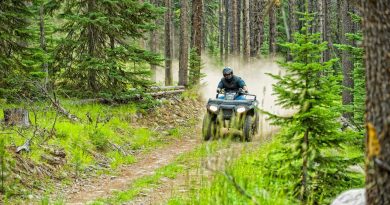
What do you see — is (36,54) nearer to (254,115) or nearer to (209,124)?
(209,124)

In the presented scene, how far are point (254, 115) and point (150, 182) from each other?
492 centimetres

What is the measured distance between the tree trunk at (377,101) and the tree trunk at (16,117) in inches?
327

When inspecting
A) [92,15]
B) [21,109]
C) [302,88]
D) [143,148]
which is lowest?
[143,148]

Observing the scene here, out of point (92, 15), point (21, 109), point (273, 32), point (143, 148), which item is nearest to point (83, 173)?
point (21, 109)

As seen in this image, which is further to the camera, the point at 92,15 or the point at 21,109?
the point at 92,15

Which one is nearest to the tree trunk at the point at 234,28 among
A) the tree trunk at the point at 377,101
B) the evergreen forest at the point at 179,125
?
the evergreen forest at the point at 179,125

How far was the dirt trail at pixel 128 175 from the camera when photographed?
7.73m

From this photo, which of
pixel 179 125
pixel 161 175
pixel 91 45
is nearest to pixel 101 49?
pixel 91 45

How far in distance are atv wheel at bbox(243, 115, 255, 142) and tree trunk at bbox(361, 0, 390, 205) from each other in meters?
8.55

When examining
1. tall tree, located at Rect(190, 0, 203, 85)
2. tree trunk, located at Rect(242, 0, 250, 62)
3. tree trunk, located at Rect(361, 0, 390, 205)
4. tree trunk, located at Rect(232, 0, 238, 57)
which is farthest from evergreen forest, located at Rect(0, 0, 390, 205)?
tree trunk, located at Rect(232, 0, 238, 57)

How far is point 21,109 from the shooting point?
9930mm

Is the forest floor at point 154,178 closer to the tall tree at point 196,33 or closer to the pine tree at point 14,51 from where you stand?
the pine tree at point 14,51

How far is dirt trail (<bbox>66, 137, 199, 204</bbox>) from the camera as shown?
7.73 meters

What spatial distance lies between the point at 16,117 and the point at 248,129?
5576 millimetres
